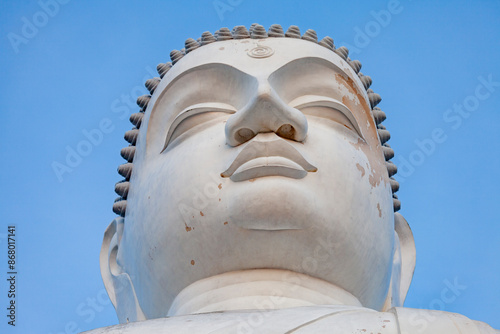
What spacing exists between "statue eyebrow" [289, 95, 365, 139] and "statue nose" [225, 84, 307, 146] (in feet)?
1.47

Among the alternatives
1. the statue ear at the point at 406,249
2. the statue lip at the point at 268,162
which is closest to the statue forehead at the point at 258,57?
the statue lip at the point at 268,162

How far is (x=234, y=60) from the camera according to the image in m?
6.10

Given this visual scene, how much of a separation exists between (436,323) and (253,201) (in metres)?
1.48

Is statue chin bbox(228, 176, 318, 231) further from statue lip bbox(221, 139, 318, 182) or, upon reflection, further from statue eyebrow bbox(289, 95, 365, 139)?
statue eyebrow bbox(289, 95, 365, 139)

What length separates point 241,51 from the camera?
Answer: 6277 mm

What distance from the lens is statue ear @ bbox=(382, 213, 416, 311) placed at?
6215 millimetres

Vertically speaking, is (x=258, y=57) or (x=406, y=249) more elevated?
(x=258, y=57)

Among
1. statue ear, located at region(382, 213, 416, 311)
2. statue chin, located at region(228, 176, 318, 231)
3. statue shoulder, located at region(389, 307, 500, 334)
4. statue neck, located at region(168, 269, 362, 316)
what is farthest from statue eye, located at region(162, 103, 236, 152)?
statue shoulder, located at region(389, 307, 500, 334)

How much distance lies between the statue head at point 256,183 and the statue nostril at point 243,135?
1 centimetres

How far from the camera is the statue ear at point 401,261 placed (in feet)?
20.4

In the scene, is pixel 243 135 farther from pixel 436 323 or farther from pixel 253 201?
pixel 436 323

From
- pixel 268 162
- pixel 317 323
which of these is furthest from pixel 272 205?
pixel 317 323

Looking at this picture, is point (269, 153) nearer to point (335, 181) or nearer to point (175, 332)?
point (335, 181)

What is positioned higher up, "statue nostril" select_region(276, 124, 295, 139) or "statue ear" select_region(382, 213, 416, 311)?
"statue nostril" select_region(276, 124, 295, 139)
